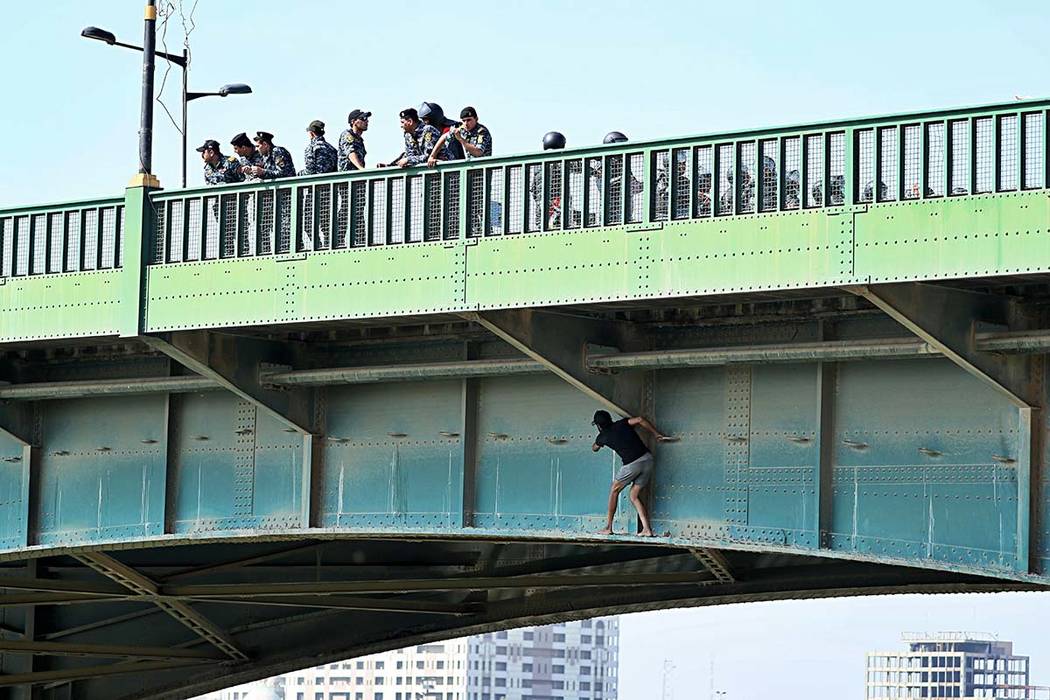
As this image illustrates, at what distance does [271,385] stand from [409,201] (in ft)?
12.1

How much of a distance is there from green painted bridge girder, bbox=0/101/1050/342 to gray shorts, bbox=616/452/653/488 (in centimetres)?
243

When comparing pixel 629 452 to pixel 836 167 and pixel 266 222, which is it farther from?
pixel 266 222

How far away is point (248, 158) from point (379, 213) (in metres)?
3.08

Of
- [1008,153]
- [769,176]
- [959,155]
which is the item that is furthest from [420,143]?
[1008,153]

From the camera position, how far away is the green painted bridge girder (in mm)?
20328

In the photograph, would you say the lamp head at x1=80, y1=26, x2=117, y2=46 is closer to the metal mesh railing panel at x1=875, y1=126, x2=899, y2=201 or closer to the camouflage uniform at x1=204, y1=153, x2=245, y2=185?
the camouflage uniform at x1=204, y1=153, x2=245, y2=185

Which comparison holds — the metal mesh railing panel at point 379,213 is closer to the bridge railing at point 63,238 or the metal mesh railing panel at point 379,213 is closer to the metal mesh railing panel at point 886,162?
the bridge railing at point 63,238

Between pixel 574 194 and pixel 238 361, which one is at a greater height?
pixel 574 194

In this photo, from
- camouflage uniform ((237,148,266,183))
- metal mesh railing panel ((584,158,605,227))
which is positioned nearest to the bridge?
metal mesh railing panel ((584,158,605,227))

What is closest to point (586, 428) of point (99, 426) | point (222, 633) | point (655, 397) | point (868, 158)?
point (655, 397)

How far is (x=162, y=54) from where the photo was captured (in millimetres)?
31766

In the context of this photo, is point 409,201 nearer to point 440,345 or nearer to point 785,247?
point 440,345

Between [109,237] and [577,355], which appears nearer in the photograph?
[577,355]

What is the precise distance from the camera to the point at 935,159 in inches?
814
